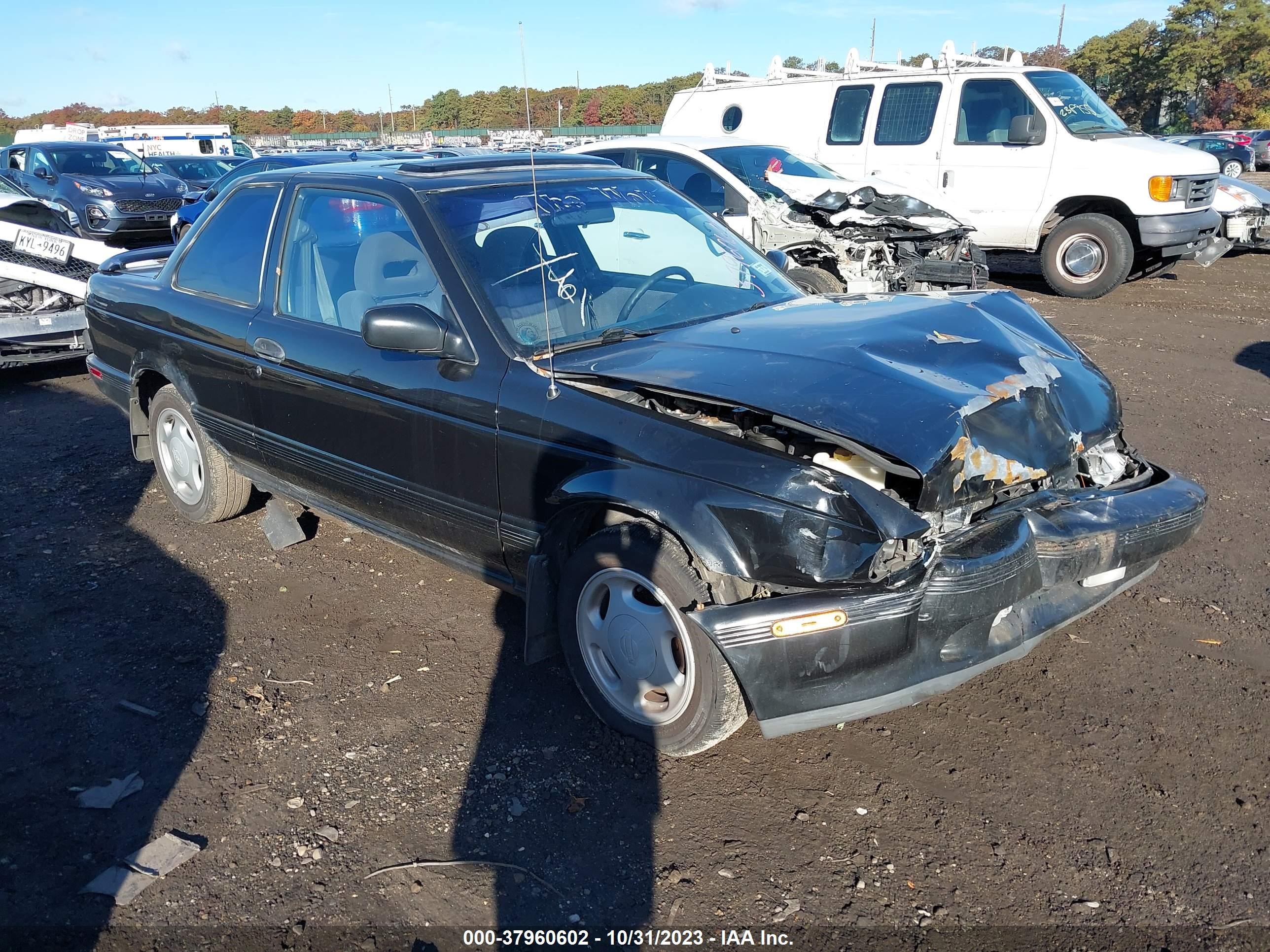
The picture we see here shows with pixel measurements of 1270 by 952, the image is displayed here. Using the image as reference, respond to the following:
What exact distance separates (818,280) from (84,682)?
5.87 meters

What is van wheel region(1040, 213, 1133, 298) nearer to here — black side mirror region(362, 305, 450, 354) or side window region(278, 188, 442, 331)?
side window region(278, 188, 442, 331)

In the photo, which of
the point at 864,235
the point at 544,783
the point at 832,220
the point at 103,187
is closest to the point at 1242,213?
the point at 864,235

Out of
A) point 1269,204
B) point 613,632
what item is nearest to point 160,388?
point 613,632

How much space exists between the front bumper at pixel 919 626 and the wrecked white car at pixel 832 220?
5313mm

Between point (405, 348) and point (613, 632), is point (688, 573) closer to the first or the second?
point (613, 632)

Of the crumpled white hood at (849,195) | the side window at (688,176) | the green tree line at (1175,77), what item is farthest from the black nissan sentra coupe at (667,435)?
the green tree line at (1175,77)

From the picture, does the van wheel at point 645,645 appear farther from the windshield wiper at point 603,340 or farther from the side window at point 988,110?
the side window at point 988,110

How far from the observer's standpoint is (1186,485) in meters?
3.39

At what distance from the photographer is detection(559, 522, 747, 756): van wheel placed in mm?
2756

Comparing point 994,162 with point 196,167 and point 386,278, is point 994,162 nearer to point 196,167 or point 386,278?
point 386,278

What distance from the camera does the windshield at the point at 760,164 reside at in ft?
29.4

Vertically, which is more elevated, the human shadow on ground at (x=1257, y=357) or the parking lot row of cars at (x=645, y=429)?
the parking lot row of cars at (x=645, y=429)

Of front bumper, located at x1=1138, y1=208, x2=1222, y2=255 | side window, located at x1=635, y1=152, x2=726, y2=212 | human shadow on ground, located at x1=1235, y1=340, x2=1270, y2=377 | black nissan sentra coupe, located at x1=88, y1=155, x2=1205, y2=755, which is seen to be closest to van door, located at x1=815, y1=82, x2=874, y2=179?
side window, located at x1=635, y1=152, x2=726, y2=212

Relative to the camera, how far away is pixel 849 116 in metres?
11.1
